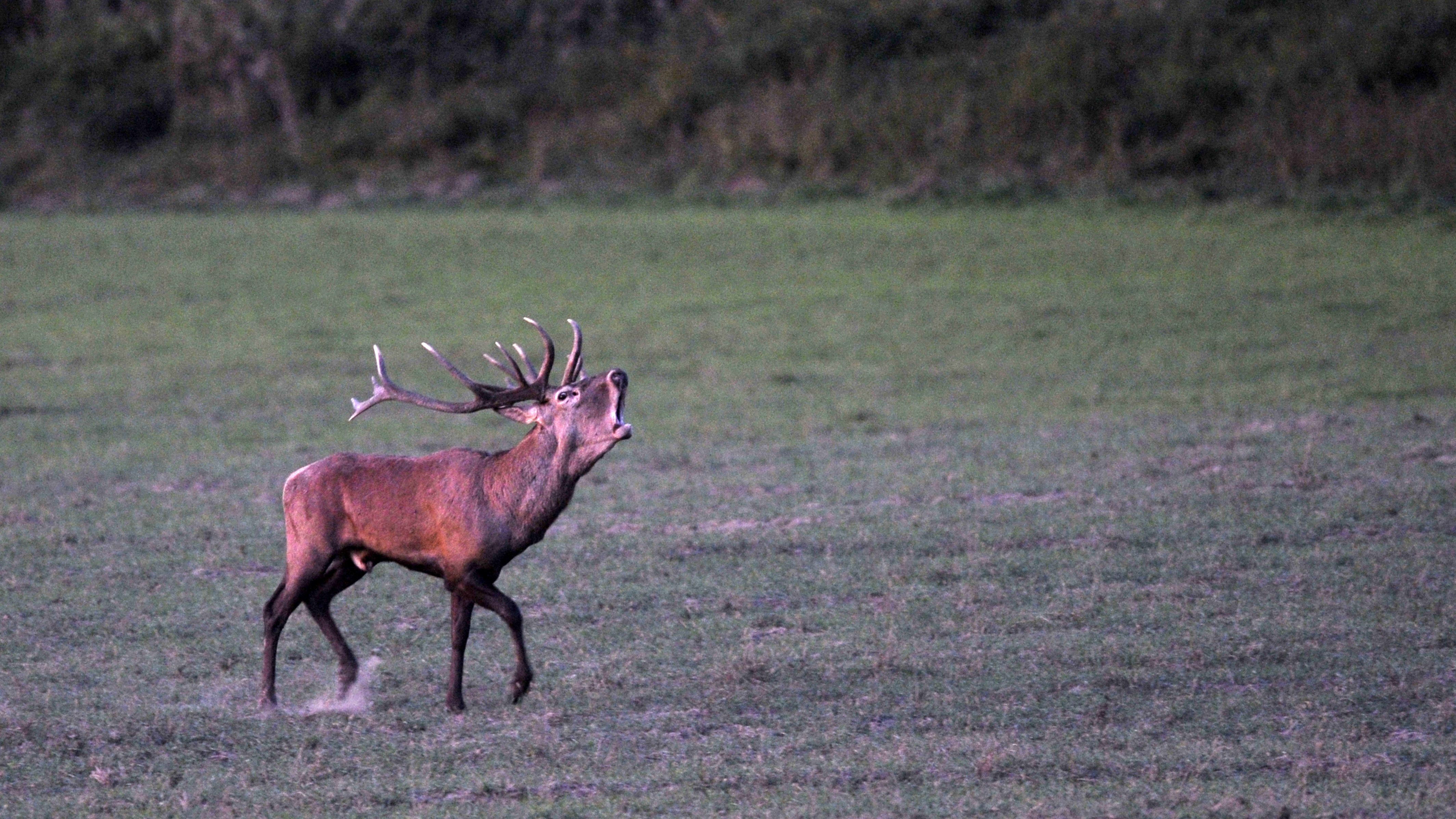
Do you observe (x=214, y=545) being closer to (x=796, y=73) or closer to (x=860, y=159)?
(x=860, y=159)

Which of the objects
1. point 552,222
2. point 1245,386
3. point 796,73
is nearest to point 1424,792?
point 1245,386

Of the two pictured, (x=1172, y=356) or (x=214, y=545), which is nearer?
(x=214, y=545)

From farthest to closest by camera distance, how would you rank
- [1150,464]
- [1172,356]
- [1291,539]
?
1. [1172,356]
2. [1150,464]
3. [1291,539]

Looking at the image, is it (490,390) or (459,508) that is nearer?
(459,508)

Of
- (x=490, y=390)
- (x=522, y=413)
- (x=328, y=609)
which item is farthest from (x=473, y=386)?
(x=328, y=609)

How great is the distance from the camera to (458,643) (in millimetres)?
6258

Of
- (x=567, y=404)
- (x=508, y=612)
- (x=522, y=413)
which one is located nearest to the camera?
(x=508, y=612)

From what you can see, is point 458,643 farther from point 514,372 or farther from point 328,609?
point 514,372

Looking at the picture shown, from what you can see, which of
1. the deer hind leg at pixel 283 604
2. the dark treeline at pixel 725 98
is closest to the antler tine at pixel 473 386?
the deer hind leg at pixel 283 604

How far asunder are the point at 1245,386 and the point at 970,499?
5.05m

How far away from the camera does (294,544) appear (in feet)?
21.0

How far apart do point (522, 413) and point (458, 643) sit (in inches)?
34.5

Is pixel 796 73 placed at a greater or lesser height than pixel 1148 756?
greater

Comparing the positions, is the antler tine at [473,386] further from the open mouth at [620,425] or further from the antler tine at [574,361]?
the open mouth at [620,425]
